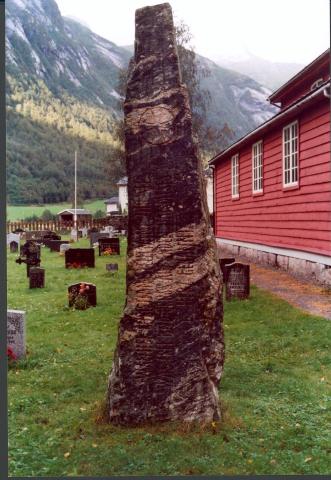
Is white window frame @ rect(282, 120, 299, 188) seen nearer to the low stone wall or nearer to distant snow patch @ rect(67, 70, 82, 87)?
the low stone wall

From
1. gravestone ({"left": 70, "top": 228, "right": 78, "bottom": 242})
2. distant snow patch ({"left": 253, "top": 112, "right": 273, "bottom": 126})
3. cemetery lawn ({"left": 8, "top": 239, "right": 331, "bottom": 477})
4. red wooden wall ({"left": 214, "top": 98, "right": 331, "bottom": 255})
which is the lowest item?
cemetery lawn ({"left": 8, "top": 239, "right": 331, "bottom": 477})

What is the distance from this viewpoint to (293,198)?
13367 mm

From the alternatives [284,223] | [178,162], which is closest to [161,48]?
[178,162]

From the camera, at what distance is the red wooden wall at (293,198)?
37.1 feet

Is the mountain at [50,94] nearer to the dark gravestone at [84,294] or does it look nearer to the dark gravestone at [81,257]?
the dark gravestone at [84,294]

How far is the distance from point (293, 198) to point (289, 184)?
0.46 metres

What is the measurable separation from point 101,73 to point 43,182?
10.5 ft

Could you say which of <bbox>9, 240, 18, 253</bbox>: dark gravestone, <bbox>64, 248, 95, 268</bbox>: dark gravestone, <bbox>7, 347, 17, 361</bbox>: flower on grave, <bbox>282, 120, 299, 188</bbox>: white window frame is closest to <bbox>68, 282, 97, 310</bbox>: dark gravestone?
<bbox>7, 347, 17, 361</bbox>: flower on grave

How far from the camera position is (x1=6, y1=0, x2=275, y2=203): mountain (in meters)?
6.61

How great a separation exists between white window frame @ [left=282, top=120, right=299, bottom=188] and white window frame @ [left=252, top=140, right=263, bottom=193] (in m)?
2.37

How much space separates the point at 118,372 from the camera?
14.8 ft

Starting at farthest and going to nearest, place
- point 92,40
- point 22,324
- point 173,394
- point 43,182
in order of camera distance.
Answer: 1. point 43,182
2. point 92,40
3. point 22,324
4. point 173,394

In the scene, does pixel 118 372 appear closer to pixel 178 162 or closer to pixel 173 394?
pixel 173 394

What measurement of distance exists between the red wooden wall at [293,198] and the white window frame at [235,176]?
0.40 meters
